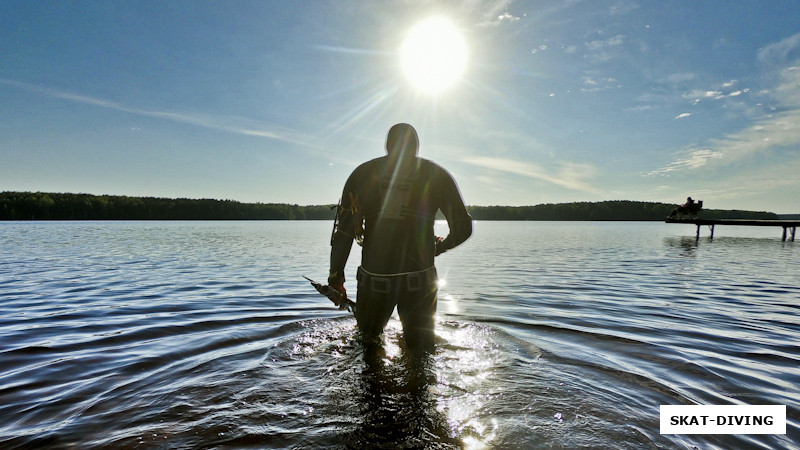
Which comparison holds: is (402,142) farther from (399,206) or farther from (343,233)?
(343,233)

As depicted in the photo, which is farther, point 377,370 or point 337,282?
point 337,282

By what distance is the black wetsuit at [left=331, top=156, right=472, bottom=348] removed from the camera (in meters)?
4.68

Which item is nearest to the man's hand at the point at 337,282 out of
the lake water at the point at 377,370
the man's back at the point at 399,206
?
the man's back at the point at 399,206

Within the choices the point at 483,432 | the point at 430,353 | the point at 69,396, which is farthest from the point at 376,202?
the point at 69,396

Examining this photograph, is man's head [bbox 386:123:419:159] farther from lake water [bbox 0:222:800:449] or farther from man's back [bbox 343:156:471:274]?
lake water [bbox 0:222:800:449]

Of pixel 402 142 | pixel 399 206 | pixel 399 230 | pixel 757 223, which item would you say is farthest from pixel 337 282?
pixel 757 223

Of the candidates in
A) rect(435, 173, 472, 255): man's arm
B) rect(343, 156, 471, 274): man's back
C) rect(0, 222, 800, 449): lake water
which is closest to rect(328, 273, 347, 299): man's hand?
rect(343, 156, 471, 274): man's back

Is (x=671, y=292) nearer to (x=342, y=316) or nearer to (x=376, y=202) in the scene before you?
(x=342, y=316)

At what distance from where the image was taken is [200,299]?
1032cm

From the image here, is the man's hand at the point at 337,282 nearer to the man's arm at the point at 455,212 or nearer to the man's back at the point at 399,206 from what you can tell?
the man's back at the point at 399,206

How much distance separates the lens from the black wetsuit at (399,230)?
4.68m

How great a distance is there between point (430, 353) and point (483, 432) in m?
1.72

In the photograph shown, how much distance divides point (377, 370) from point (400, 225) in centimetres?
185

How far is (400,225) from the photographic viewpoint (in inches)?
185
